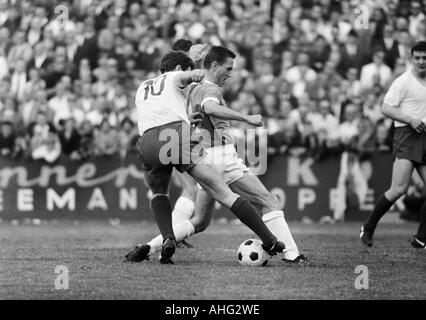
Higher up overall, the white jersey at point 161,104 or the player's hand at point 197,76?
the player's hand at point 197,76

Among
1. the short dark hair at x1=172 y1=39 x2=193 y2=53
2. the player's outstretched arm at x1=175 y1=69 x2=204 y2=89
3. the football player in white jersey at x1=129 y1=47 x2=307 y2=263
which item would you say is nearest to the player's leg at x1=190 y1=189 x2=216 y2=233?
the football player in white jersey at x1=129 y1=47 x2=307 y2=263

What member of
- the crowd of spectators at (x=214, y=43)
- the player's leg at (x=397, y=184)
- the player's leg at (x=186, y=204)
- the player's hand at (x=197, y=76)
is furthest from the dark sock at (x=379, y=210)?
the crowd of spectators at (x=214, y=43)

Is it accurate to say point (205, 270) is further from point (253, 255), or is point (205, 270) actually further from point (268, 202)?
point (268, 202)

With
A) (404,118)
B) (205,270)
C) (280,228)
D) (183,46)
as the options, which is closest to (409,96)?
(404,118)

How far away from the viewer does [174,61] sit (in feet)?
34.3

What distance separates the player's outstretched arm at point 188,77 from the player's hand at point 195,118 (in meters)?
0.34

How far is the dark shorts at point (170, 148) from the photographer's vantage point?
992cm

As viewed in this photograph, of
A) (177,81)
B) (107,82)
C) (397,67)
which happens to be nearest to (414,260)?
(177,81)

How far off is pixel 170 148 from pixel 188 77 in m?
0.69

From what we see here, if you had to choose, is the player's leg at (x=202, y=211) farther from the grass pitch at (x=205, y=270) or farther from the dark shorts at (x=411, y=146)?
the dark shorts at (x=411, y=146)

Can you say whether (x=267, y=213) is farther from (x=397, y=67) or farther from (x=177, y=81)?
(x=397, y=67)

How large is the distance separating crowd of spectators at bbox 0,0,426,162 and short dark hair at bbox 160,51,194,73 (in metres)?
7.43

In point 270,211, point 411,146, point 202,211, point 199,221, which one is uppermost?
point 411,146

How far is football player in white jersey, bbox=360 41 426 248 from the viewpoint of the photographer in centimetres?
1201
